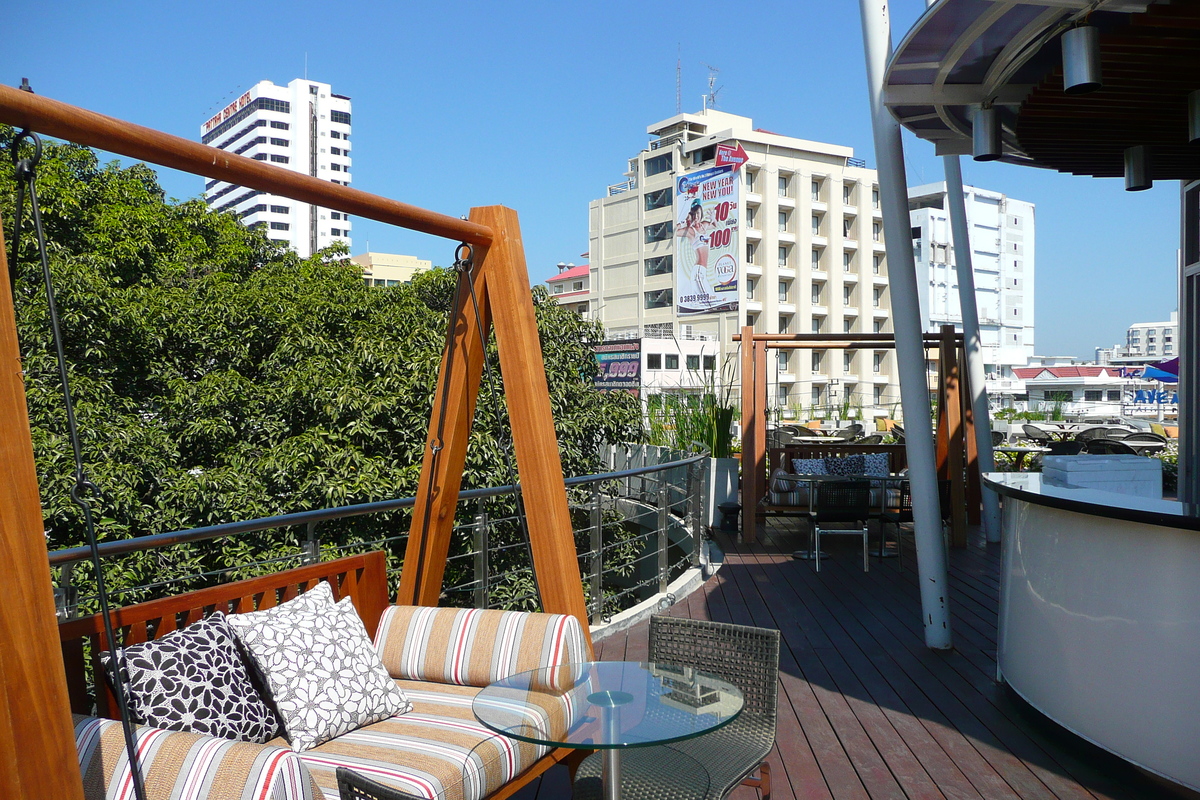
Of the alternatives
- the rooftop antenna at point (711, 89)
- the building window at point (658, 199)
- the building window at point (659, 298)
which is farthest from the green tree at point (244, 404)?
the rooftop antenna at point (711, 89)

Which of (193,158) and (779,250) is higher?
(779,250)

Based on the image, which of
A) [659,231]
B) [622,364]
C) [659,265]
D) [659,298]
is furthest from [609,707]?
[659,231]

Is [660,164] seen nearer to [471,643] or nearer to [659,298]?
[659,298]

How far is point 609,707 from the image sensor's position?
218cm

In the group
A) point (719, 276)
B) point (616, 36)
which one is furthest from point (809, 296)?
point (616, 36)

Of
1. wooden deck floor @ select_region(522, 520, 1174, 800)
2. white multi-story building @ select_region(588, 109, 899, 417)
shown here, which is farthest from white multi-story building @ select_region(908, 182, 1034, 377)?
wooden deck floor @ select_region(522, 520, 1174, 800)

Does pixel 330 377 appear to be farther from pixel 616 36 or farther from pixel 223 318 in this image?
pixel 616 36

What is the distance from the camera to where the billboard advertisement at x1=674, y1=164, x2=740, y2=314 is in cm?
2895

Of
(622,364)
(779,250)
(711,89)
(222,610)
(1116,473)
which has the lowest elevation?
(222,610)

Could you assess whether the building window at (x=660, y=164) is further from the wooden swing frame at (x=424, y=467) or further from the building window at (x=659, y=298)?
the wooden swing frame at (x=424, y=467)

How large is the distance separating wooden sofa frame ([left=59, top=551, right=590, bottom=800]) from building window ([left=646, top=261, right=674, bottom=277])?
4924 cm

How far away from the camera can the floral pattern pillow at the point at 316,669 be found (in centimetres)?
246

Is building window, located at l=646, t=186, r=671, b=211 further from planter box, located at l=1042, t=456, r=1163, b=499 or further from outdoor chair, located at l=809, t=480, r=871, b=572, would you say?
planter box, located at l=1042, t=456, r=1163, b=499

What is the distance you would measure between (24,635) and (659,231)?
171 feet
